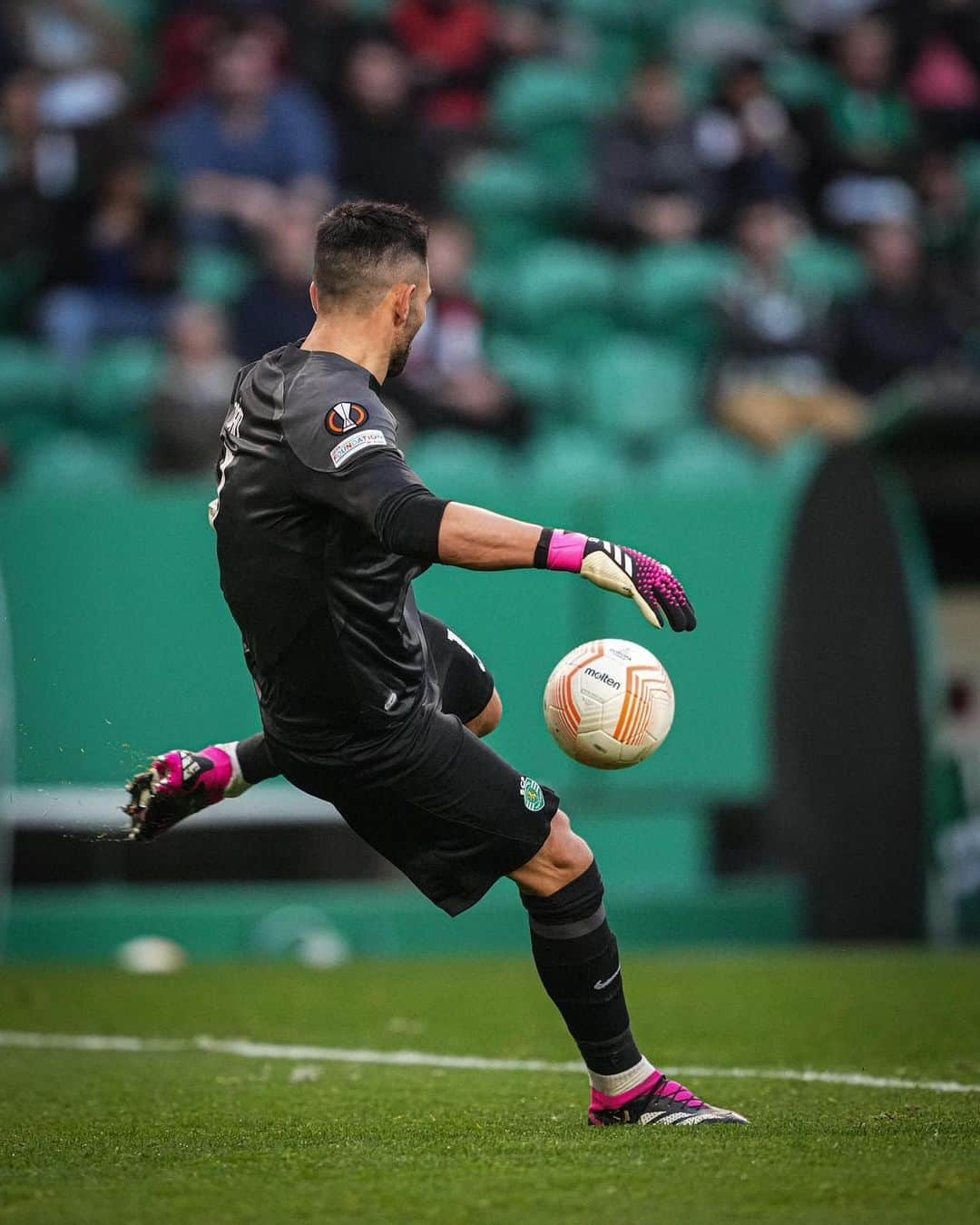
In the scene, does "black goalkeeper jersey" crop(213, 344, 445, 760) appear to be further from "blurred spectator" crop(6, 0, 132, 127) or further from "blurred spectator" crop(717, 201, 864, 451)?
"blurred spectator" crop(6, 0, 132, 127)

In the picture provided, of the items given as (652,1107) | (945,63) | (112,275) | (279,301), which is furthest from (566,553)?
(945,63)

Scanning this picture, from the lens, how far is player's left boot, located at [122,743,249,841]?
523cm

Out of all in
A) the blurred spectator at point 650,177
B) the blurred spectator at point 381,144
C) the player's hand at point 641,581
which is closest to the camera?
the player's hand at point 641,581

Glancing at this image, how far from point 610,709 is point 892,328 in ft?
31.7

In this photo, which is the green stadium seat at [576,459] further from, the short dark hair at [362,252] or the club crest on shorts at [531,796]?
the club crest on shorts at [531,796]

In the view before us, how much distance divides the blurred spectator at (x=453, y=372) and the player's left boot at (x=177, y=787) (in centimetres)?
738

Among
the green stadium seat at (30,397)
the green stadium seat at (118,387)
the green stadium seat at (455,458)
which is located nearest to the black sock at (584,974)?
the green stadium seat at (455,458)

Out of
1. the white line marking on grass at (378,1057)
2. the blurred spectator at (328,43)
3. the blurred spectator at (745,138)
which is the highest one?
the blurred spectator at (328,43)

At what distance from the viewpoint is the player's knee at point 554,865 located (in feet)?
15.5

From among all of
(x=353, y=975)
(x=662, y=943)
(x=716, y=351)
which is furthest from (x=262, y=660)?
(x=716, y=351)

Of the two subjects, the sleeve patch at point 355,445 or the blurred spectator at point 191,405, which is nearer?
the sleeve patch at point 355,445

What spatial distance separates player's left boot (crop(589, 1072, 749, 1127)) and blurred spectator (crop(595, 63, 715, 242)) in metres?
10.4

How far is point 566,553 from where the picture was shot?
4230 mm

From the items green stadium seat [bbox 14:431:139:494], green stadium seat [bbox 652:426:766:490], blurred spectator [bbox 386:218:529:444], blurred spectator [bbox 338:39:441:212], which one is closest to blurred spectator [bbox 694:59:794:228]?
blurred spectator [bbox 338:39:441:212]
